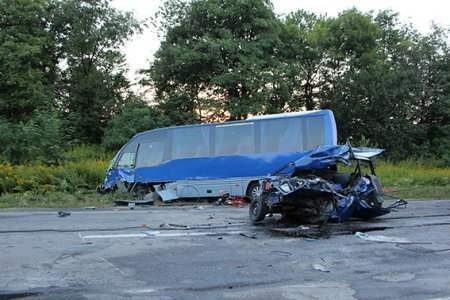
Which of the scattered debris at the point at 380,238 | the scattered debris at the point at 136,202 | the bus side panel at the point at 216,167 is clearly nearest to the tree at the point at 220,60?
the bus side panel at the point at 216,167

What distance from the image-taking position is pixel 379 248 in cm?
665

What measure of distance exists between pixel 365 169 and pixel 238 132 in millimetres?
6991

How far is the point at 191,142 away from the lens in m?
16.4

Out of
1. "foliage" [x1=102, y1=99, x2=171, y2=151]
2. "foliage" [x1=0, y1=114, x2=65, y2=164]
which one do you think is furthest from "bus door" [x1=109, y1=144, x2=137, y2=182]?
"foliage" [x1=102, y1=99, x2=171, y2=151]

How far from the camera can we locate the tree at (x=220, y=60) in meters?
28.9

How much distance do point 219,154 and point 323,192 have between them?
25.5 ft

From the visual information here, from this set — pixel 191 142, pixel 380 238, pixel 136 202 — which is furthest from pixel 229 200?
pixel 380 238

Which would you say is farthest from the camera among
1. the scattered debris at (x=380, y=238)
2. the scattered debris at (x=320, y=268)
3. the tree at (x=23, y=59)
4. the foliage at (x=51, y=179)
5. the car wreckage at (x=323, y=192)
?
the tree at (x=23, y=59)

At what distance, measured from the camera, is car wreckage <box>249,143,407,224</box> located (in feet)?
28.3

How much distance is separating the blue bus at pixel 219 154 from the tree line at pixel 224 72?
12340 mm

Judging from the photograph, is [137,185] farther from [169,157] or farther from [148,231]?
[148,231]

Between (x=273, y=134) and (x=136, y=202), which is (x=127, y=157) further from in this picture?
(x=273, y=134)

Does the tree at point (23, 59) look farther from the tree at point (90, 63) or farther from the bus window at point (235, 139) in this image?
the bus window at point (235, 139)

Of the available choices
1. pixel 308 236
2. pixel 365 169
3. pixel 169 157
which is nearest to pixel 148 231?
pixel 308 236
